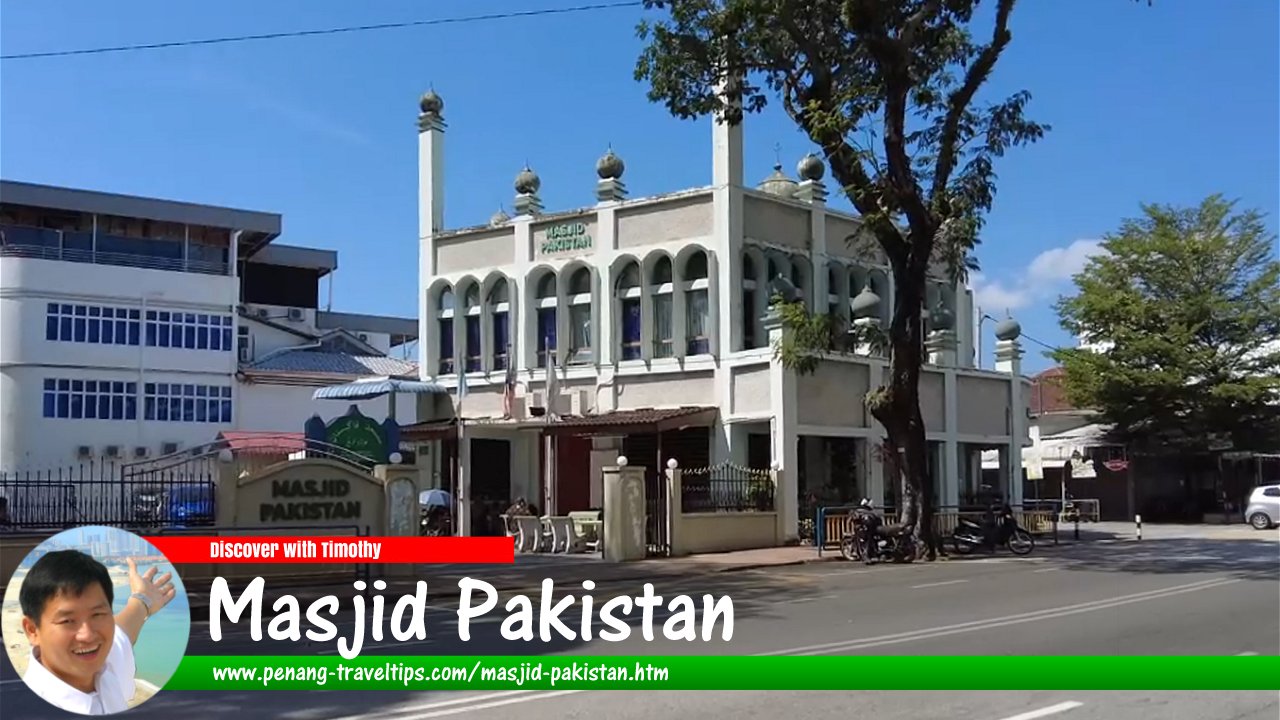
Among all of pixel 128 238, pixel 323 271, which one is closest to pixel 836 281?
pixel 128 238

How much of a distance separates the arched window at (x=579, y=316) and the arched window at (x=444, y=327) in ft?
14.3

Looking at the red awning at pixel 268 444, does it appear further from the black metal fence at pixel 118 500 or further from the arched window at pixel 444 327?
the black metal fence at pixel 118 500

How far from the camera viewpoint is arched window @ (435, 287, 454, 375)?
115ft

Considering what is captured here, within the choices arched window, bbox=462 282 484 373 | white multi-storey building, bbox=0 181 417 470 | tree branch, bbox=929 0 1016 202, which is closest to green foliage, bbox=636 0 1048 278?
tree branch, bbox=929 0 1016 202

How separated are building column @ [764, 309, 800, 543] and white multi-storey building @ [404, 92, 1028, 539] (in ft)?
0.14

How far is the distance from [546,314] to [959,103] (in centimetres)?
1315

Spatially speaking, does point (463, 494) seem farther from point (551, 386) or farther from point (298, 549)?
point (298, 549)

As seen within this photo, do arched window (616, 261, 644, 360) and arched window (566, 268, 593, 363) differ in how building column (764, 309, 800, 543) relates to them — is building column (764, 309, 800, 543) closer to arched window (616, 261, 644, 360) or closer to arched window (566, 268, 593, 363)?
arched window (616, 261, 644, 360)

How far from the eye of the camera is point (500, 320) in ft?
111

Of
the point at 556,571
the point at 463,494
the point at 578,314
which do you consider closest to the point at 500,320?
the point at 578,314

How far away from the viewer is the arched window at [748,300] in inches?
1182

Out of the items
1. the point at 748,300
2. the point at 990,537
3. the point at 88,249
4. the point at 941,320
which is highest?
the point at 88,249

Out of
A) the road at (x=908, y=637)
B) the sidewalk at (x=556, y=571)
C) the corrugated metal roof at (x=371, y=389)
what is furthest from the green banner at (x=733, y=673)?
the corrugated metal roof at (x=371, y=389)

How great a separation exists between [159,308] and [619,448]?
1018 inches
